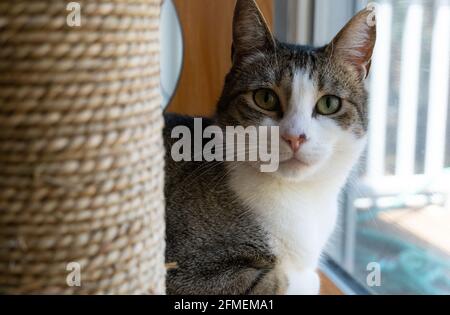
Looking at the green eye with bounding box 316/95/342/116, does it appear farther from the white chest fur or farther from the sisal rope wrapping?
the sisal rope wrapping

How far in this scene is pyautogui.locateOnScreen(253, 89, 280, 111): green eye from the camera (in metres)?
1.01

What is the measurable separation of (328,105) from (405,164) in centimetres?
35

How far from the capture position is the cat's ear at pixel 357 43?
1001mm

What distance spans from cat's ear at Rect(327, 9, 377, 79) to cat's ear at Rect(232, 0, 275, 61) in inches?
5.1

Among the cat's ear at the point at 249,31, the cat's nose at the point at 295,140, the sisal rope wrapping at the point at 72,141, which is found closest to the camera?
the sisal rope wrapping at the point at 72,141

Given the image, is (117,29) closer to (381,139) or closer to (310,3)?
(381,139)

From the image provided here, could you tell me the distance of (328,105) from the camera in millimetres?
1011

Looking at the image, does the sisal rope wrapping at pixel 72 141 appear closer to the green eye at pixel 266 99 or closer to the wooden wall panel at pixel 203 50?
the green eye at pixel 266 99

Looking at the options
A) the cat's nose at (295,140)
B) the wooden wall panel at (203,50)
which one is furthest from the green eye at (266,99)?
the wooden wall panel at (203,50)

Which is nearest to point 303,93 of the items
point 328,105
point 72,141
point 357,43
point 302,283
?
point 328,105

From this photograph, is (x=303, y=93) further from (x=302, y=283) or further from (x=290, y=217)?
(x=302, y=283)

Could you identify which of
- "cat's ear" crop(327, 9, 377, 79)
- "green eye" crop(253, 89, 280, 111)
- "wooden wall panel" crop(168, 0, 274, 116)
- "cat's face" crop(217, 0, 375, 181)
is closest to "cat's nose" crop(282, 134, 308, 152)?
"cat's face" crop(217, 0, 375, 181)

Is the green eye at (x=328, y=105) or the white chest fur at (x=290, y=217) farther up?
the green eye at (x=328, y=105)

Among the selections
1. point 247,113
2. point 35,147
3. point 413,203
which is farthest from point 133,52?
point 413,203
